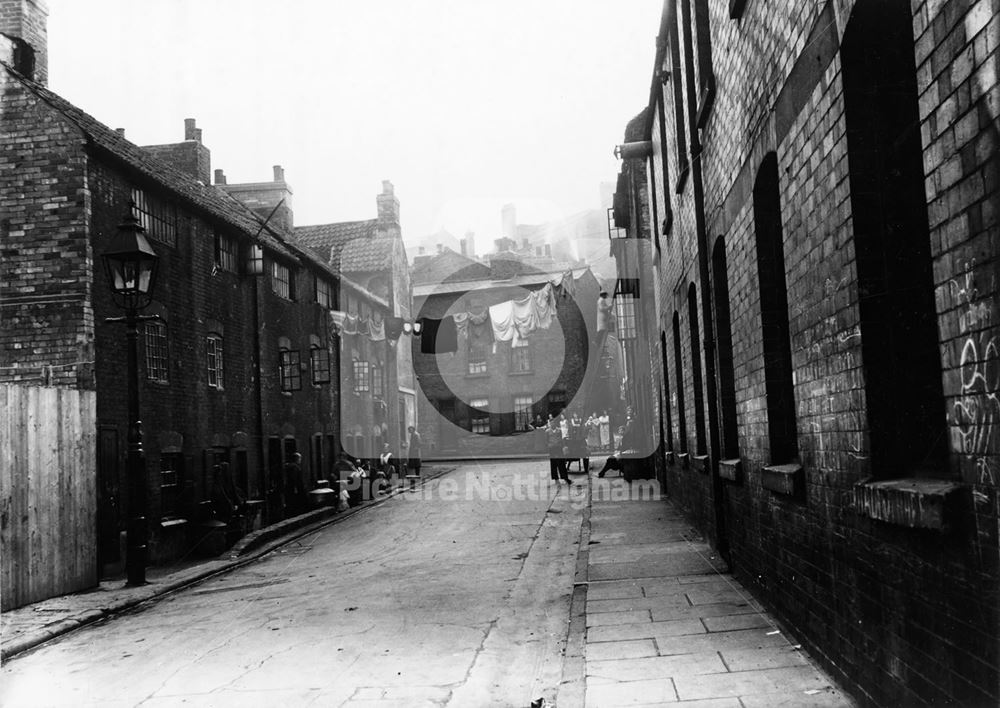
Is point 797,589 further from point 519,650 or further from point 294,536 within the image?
point 294,536

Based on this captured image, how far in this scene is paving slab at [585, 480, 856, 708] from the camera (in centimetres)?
475

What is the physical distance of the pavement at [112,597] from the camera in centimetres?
791

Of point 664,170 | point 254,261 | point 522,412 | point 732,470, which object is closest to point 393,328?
point 254,261

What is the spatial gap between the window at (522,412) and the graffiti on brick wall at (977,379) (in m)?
41.0

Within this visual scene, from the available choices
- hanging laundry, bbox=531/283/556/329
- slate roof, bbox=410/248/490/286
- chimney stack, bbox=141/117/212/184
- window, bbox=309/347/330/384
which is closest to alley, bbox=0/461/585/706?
window, bbox=309/347/330/384

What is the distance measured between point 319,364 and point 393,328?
7.22m

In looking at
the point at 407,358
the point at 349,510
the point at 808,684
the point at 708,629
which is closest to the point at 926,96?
the point at 808,684

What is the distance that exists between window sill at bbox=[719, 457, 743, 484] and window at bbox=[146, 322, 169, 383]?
10517 millimetres

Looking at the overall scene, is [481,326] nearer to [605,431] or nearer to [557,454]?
[605,431]

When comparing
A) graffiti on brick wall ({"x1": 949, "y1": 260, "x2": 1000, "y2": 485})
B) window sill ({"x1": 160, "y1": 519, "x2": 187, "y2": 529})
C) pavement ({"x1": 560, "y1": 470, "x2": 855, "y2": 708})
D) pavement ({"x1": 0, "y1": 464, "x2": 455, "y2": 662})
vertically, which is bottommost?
pavement ({"x1": 0, "y1": 464, "x2": 455, "y2": 662})

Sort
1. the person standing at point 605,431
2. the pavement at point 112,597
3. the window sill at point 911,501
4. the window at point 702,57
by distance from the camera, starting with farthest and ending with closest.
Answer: the person standing at point 605,431 → the window at point 702,57 → the pavement at point 112,597 → the window sill at point 911,501

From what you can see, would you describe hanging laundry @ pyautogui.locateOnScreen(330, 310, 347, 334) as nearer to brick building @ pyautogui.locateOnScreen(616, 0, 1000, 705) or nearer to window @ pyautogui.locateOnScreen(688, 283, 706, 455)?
window @ pyautogui.locateOnScreen(688, 283, 706, 455)

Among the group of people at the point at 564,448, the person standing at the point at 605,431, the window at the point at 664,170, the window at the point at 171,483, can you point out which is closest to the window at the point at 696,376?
the window at the point at 664,170

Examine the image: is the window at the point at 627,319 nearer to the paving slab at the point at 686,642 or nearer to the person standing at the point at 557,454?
the person standing at the point at 557,454
